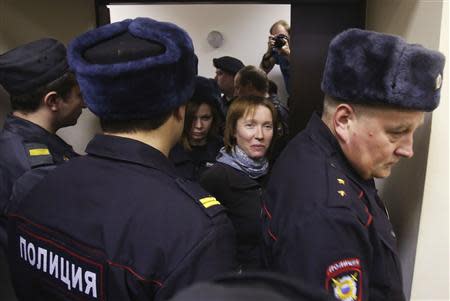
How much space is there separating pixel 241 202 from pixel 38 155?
0.65 m

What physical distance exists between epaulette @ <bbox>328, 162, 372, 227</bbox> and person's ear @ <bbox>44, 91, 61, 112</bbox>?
36.6 inches

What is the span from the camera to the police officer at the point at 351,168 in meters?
0.69

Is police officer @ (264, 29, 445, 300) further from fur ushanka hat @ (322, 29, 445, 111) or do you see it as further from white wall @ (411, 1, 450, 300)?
white wall @ (411, 1, 450, 300)

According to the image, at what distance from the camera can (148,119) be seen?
736mm

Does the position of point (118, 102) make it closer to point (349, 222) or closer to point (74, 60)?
point (74, 60)

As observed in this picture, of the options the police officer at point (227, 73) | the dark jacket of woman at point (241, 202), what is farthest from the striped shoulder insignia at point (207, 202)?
the police officer at point (227, 73)

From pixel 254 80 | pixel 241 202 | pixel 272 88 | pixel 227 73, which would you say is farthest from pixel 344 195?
pixel 227 73

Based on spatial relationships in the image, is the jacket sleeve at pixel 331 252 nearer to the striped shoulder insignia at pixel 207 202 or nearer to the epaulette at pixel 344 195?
the epaulette at pixel 344 195

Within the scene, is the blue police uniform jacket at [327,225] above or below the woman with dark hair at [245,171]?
above

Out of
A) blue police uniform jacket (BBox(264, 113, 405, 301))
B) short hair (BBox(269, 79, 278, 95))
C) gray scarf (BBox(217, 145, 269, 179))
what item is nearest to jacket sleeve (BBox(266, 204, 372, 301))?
blue police uniform jacket (BBox(264, 113, 405, 301))

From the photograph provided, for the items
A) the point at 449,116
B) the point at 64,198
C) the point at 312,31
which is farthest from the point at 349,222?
the point at 312,31

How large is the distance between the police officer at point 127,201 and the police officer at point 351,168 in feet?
0.48

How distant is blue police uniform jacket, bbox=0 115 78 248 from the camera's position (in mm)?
1148

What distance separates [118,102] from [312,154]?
0.40 m
